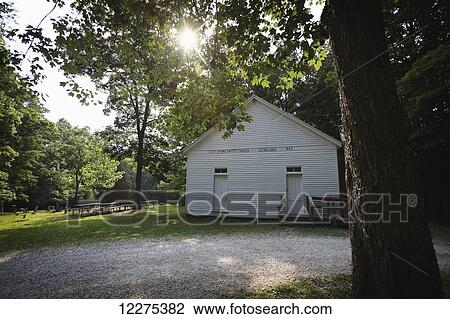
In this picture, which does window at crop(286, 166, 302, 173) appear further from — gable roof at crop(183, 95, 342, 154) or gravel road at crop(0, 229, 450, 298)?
gravel road at crop(0, 229, 450, 298)

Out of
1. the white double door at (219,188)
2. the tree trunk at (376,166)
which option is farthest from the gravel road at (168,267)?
the white double door at (219,188)

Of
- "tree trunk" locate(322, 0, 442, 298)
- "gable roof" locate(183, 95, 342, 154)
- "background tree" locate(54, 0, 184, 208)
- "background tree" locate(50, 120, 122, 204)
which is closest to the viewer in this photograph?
"tree trunk" locate(322, 0, 442, 298)

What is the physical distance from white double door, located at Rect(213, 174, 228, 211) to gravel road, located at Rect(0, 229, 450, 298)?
22.2 ft

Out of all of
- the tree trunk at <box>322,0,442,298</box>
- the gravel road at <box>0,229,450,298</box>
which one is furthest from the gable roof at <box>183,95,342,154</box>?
the tree trunk at <box>322,0,442,298</box>

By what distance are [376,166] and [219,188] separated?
1333 centimetres

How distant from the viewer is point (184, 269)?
5383 mm

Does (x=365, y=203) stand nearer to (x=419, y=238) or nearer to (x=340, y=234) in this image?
(x=419, y=238)

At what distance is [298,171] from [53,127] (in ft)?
69.8

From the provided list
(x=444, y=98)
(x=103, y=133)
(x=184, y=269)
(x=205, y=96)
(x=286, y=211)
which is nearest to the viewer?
(x=205, y=96)

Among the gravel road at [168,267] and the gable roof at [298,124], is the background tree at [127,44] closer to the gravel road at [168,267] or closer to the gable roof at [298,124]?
the gravel road at [168,267]

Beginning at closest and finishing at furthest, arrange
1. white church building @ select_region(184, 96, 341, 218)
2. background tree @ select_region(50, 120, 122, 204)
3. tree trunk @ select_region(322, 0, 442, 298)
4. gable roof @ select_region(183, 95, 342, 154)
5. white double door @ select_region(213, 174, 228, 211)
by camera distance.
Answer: tree trunk @ select_region(322, 0, 442, 298), gable roof @ select_region(183, 95, 342, 154), white church building @ select_region(184, 96, 341, 218), white double door @ select_region(213, 174, 228, 211), background tree @ select_region(50, 120, 122, 204)

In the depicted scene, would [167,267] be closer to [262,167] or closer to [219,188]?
[262,167]

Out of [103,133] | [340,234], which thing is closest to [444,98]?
[340,234]

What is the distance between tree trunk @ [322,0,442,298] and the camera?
2586 millimetres
